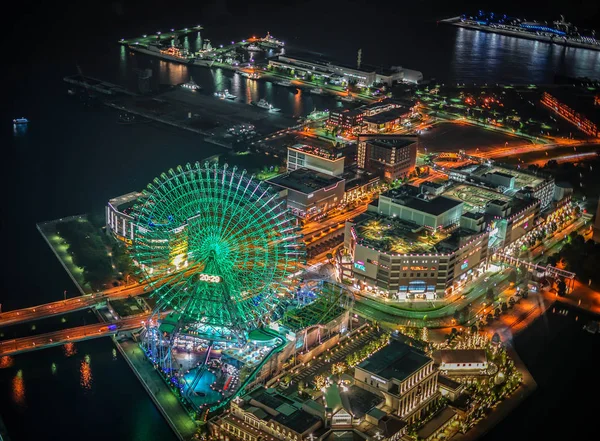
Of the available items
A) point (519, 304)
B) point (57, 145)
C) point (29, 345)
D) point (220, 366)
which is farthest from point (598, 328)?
point (57, 145)

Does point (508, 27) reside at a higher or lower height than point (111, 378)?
higher

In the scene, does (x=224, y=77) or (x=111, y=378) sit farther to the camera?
(x=224, y=77)

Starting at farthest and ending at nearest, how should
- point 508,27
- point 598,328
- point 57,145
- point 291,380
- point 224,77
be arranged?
1. point 508,27
2. point 224,77
3. point 57,145
4. point 598,328
5. point 291,380

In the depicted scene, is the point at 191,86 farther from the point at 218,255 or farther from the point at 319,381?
the point at 319,381

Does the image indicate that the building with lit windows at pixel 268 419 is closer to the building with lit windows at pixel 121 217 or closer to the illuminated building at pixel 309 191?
the building with lit windows at pixel 121 217

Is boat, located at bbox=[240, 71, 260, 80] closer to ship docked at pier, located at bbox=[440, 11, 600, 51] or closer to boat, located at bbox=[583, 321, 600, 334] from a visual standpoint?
ship docked at pier, located at bbox=[440, 11, 600, 51]

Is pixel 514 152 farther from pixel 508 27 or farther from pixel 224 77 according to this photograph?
pixel 508 27

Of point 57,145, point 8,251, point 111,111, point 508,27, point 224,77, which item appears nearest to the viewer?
point 8,251

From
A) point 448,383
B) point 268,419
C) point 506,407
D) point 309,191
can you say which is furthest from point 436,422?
point 309,191
